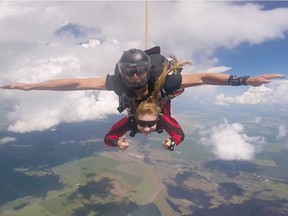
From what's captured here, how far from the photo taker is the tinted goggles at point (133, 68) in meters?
4.15


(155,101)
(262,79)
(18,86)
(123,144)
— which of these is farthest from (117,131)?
(262,79)

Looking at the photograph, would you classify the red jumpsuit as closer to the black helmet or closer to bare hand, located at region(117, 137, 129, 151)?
bare hand, located at region(117, 137, 129, 151)

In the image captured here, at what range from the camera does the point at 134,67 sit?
4152 mm

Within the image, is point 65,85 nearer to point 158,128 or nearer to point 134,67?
point 134,67

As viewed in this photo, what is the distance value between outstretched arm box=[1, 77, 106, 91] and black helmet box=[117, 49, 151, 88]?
2.38ft

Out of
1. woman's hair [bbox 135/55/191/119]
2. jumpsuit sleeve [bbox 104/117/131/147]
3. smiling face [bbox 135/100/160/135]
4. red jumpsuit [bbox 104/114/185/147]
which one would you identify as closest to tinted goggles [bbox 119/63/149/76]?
woman's hair [bbox 135/55/191/119]

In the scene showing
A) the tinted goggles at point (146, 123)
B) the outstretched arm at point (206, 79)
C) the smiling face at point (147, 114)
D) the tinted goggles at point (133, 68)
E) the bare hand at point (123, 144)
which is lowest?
the bare hand at point (123, 144)

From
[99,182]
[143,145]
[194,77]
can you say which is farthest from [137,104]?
[143,145]

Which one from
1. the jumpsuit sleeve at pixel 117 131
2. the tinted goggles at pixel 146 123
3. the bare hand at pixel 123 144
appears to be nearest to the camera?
the tinted goggles at pixel 146 123

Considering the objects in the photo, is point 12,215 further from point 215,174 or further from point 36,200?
point 215,174

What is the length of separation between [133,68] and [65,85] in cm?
146

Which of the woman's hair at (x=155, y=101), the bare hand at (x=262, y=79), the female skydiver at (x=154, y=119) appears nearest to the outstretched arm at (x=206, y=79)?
the bare hand at (x=262, y=79)

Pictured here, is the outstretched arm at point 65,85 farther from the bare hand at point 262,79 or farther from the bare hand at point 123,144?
the bare hand at point 262,79

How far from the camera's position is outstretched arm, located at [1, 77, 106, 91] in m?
4.77
